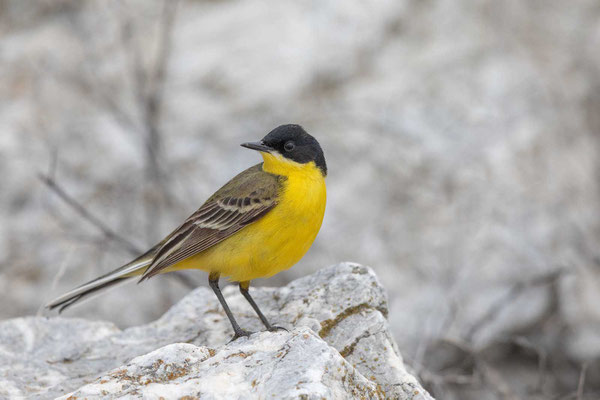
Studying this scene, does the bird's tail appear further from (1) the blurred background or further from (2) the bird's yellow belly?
(1) the blurred background

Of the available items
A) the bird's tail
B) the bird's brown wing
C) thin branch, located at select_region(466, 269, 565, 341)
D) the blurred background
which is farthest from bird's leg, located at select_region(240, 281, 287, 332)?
thin branch, located at select_region(466, 269, 565, 341)

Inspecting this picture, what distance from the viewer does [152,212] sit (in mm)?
7977

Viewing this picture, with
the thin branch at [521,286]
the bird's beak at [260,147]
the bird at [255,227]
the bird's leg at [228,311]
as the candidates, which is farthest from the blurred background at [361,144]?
the bird's beak at [260,147]

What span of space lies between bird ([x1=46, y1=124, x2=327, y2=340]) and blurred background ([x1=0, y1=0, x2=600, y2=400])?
7.22ft

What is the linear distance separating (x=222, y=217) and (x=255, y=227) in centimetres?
30

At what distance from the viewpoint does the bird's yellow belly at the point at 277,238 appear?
443cm

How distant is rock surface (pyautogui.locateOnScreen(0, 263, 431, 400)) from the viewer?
122 inches

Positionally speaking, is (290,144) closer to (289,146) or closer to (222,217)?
(289,146)

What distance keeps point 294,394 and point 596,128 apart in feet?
23.7

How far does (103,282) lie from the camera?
4.93 metres

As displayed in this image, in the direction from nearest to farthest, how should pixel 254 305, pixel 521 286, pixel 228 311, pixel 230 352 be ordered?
1. pixel 230 352
2. pixel 228 311
3. pixel 254 305
4. pixel 521 286

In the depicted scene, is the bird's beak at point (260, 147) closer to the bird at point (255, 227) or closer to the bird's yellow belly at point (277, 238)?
the bird at point (255, 227)

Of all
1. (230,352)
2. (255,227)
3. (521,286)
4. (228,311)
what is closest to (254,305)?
(228,311)

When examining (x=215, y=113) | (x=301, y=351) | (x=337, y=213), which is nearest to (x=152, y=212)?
(x=215, y=113)
